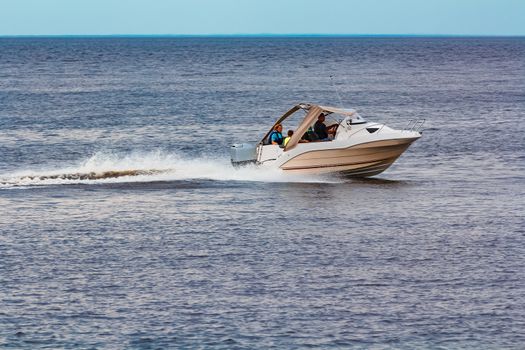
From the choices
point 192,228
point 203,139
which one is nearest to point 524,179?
point 192,228

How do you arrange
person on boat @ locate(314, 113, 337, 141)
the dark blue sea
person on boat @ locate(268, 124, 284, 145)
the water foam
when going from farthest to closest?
Result: person on boat @ locate(268, 124, 284, 145) < the water foam < person on boat @ locate(314, 113, 337, 141) < the dark blue sea

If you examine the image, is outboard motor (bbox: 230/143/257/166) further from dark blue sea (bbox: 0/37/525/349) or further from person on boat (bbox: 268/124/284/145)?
person on boat (bbox: 268/124/284/145)

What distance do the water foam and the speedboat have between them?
0.38m

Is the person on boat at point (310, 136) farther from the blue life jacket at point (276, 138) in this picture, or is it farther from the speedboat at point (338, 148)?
the blue life jacket at point (276, 138)

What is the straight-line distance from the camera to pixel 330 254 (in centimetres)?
2580

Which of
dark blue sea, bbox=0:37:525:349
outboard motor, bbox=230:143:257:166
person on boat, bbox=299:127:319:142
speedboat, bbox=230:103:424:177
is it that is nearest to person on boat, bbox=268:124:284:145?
speedboat, bbox=230:103:424:177

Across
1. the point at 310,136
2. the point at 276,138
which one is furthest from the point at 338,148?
the point at 276,138

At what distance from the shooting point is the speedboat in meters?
36.8

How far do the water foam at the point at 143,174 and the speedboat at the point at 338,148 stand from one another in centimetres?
38

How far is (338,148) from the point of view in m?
36.8

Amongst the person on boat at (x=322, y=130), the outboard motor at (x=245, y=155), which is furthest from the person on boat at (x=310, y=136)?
the outboard motor at (x=245, y=155)

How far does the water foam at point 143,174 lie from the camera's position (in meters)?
37.2

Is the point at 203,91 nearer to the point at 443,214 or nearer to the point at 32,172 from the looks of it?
the point at 32,172

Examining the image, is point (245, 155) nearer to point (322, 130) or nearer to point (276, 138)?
point (276, 138)
